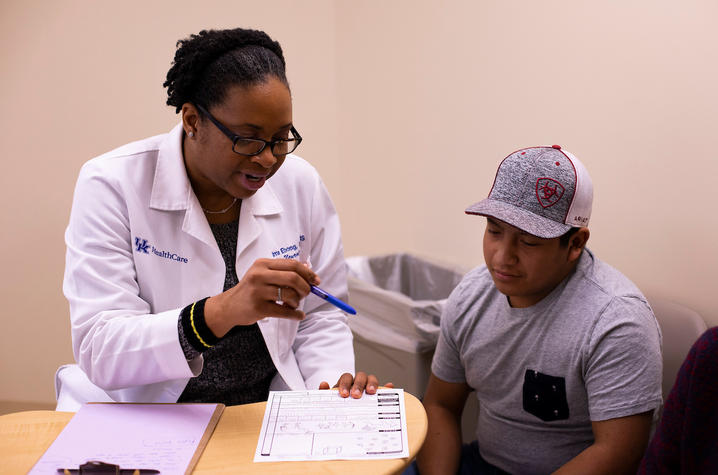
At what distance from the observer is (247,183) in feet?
4.67

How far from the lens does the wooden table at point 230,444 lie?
1.02 meters

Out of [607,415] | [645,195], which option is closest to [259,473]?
[607,415]

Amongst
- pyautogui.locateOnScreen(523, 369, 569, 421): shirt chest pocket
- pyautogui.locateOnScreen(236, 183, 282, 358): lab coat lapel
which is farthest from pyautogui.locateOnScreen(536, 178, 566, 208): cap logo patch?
pyautogui.locateOnScreen(236, 183, 282, 358): lab coat lapel

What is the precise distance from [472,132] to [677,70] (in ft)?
2.92

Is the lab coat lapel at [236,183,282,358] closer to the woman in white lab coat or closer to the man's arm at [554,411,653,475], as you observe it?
the woman in white lab coat

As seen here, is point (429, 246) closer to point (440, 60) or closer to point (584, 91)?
point (440, 60)

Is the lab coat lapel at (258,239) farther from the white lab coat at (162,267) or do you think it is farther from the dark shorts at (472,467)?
the dark shorts at (472,467)

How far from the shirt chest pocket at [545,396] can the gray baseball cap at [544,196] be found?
1.12ft

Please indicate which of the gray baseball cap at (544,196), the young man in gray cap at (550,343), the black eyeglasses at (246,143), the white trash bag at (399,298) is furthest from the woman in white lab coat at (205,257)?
the white trash bag at (399,298)

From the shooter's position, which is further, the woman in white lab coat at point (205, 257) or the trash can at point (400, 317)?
the trash can at point (400, 317)

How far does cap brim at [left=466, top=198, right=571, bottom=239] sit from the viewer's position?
4.51 ft

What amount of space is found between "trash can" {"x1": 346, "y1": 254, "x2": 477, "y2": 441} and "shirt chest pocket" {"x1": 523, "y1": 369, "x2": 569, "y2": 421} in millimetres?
747

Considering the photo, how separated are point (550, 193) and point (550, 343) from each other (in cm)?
35

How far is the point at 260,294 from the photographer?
46.4 inches
